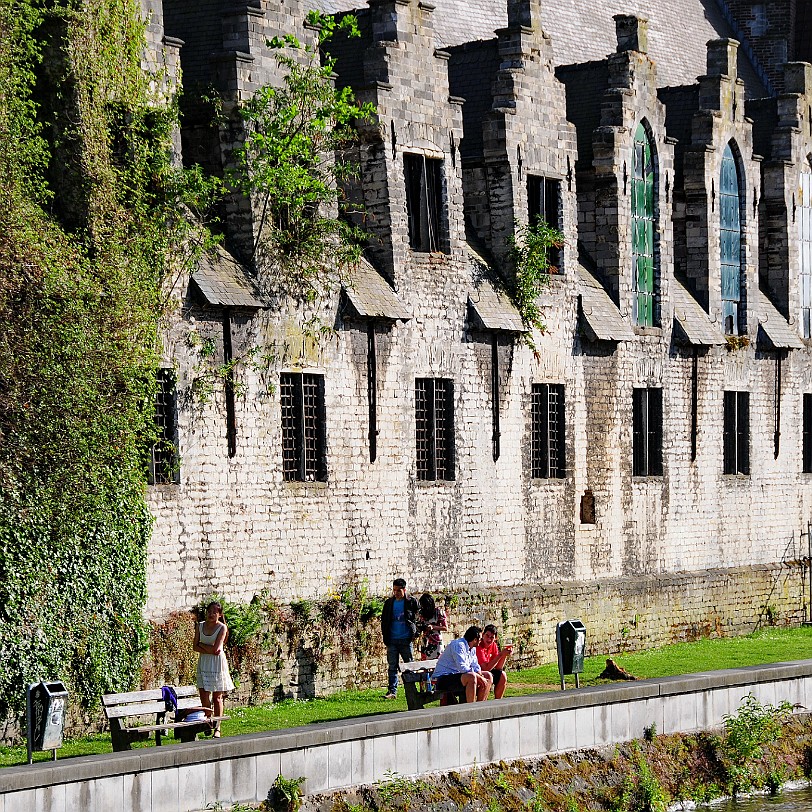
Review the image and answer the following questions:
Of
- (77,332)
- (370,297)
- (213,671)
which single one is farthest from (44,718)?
(370,297)

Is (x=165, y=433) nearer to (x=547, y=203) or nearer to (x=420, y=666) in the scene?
(x=420, y=666)

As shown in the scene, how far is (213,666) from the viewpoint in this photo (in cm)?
2241

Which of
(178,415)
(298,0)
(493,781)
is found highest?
(298,0)

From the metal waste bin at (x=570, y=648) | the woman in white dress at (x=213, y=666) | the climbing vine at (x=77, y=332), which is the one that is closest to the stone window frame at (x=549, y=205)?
the climbing vine at (x=77, y=332)

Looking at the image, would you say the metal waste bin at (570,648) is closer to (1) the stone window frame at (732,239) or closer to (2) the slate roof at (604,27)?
(2) the slate roof at (604,27)

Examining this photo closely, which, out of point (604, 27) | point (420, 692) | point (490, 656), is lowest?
point (420, 692)

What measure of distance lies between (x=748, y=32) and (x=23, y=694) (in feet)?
108

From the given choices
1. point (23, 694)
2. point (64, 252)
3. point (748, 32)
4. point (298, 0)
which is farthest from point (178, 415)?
point (748, 32)

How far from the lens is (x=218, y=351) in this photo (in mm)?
26109

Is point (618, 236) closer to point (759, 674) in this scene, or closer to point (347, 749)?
point (759, 674)

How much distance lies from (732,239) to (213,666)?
1979 cm

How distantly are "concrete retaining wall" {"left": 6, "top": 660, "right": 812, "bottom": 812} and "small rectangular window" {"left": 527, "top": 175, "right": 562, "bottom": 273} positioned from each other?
988 cm

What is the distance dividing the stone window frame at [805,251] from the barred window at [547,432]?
32.1 feet

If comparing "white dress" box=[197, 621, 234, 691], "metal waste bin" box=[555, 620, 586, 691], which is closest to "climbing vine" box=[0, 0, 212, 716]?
"white dress" box=[197, 621, 234, 691]
